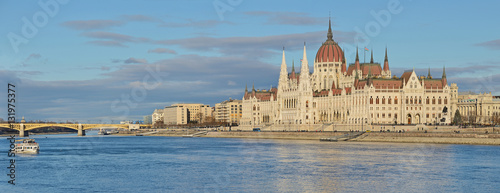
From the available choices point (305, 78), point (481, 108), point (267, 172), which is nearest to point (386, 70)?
point (305, 78)

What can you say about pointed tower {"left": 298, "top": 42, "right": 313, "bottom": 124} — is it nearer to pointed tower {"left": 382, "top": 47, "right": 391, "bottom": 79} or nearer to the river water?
pointed tower {"left": 382, "top": 47, "right": 391, "bottom": 79}

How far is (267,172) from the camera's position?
222ft

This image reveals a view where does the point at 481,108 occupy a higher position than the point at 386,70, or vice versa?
the point at 386,70

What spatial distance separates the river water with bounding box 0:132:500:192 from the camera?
56.7 m

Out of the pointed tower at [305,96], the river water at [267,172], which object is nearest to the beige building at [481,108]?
the pointed tower at [305,96]

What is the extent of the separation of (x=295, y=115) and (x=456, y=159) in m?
114

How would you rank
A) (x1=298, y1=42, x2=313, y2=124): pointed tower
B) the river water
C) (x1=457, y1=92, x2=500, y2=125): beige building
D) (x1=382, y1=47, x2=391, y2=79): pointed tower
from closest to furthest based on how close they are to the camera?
the river water
(x1=457, y1=92, x2=500, y2=125): beige building
(x1=382, y1=47, x2=391, y2=79): pointed tower
(x1=298, y1=42, x2=313, y2=124): pointed tower

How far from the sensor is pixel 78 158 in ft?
296

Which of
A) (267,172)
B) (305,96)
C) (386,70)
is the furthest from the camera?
(305,96)

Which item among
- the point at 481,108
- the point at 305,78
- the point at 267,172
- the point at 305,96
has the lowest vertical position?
the point at 267,172

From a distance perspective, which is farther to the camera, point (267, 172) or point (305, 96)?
point (305, 96)

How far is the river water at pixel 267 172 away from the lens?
186 ft

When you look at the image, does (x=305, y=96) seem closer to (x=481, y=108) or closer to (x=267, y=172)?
(x=481, y=108)

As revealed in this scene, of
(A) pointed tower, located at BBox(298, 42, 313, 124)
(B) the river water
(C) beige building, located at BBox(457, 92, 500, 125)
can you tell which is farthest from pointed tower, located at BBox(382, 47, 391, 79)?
(B) the river water
